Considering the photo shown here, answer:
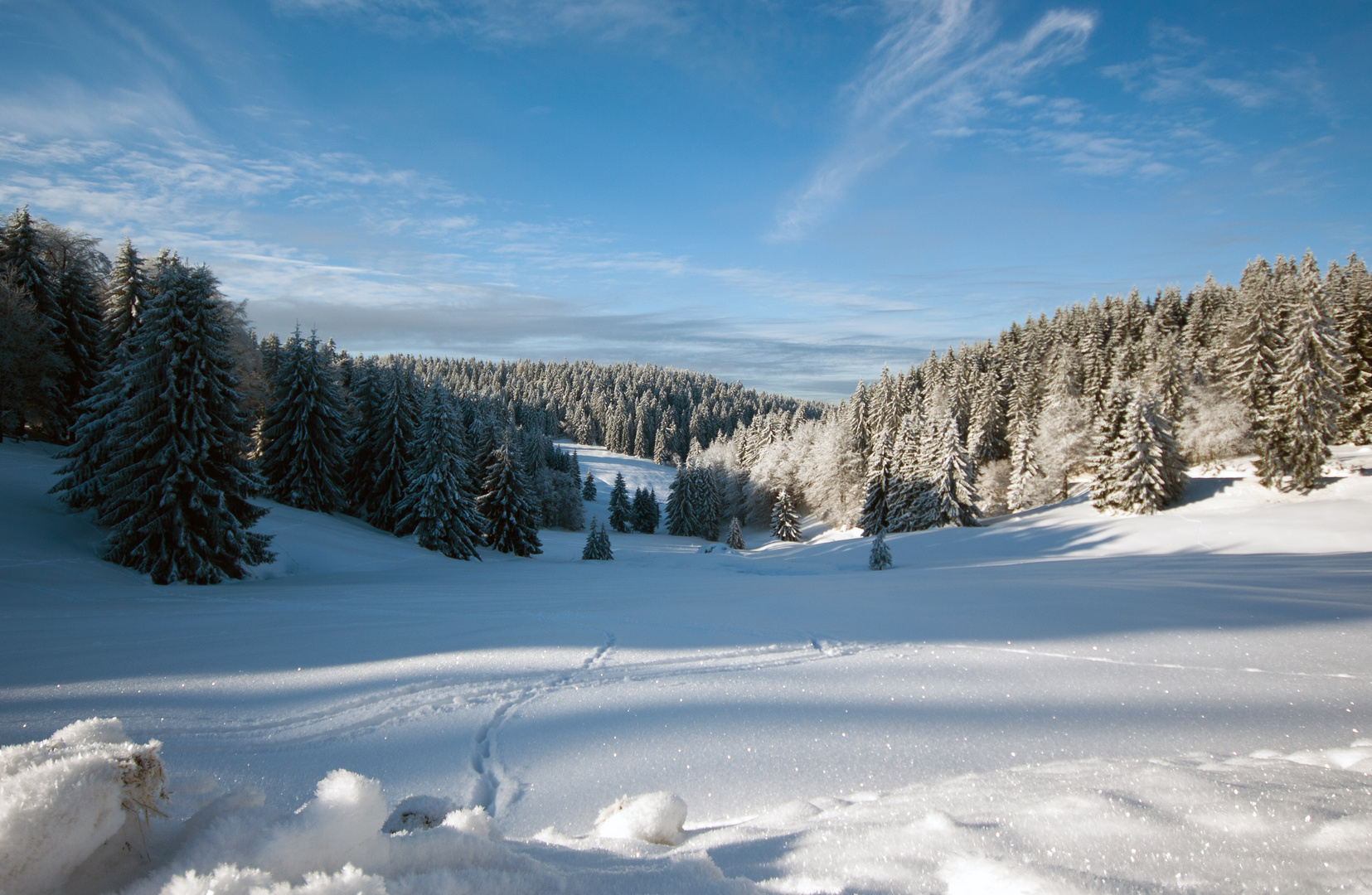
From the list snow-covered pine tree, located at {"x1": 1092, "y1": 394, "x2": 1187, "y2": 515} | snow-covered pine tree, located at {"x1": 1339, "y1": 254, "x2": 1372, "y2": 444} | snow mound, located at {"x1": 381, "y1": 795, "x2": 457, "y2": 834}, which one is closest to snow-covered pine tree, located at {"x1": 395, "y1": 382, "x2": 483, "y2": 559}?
snow mound, located at {"x1": 381, "y1": 795, "x2": 457, "y2": 834}

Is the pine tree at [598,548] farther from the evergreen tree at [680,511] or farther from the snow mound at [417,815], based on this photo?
the evergreen tree at [680,511]

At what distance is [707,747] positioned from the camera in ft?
12.1

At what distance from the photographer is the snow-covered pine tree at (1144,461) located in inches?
1182

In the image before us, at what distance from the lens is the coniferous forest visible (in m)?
14.5

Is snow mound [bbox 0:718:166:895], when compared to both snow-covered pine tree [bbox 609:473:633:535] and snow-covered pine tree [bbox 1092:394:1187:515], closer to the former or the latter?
snow-covered pine tree [bbox 1092:394:1187:515]

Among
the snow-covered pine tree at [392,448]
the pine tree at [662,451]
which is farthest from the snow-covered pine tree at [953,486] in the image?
the pine tree at [662,451]

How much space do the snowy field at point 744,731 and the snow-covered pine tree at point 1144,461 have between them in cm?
2254

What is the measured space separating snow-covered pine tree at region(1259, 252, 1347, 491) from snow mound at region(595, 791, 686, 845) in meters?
40.1

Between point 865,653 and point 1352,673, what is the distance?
384 centimetres

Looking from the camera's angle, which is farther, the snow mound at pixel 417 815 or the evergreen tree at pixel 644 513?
the evergreen tree at pixel 644 513

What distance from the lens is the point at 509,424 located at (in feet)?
130

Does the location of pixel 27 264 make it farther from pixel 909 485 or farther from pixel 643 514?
pixel 909 485

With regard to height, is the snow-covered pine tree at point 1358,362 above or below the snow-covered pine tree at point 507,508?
above

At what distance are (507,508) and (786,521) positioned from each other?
2686cm
